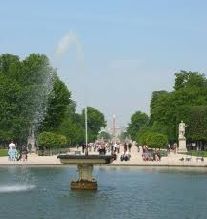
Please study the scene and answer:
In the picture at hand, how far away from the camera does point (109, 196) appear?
28234mm

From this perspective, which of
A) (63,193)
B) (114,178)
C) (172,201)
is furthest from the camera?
(114,178)

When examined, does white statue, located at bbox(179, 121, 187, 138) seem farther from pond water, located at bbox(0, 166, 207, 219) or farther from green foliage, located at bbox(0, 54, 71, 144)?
pond water, located at bbox(0, 166, 207, 219)

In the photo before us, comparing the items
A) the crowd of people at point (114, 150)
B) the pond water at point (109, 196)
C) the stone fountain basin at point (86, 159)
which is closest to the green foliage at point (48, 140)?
the crowd of people at point (114, 150)

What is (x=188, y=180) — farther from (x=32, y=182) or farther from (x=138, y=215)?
(x=138, y=215)

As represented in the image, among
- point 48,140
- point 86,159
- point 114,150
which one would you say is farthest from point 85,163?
point 48,140

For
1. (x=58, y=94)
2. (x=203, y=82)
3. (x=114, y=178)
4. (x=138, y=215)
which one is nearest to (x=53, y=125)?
(x=58, y=94)

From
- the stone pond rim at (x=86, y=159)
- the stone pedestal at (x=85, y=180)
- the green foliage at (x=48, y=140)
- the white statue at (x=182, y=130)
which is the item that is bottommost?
the stone pedestal at (x=85, y=180)

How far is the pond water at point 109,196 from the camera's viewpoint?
23.2 metres

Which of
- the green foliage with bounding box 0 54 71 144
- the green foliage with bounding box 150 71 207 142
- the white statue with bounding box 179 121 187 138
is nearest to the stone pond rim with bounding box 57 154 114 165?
the green foliage with bounding box 0 54 71 144

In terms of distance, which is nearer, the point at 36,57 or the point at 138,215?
the point at 138,215

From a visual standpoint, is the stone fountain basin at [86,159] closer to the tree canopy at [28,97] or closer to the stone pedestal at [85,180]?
the stone pedestal at [85,180]

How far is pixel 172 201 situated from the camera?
2656 centimetres

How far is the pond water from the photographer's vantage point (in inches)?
912

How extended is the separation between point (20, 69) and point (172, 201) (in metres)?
61.7
